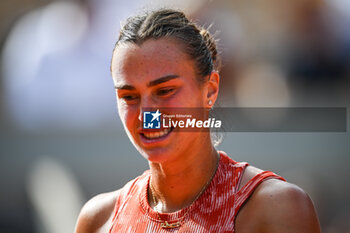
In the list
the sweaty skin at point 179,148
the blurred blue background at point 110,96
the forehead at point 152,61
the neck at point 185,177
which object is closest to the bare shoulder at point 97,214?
the sweaty skin at point 179,148

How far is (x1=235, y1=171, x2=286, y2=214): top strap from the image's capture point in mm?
1218

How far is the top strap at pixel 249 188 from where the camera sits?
1.22 m

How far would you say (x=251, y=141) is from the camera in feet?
10.2

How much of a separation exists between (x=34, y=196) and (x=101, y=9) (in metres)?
1.67

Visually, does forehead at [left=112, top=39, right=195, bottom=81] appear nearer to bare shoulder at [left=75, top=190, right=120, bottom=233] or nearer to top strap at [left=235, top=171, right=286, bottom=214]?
top strap at [left=235, top=171, right=286, bottom=214]

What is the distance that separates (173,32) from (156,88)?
22cm

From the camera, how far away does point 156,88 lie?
4.24 feet

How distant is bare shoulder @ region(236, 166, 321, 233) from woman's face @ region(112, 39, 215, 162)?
0.96 feet

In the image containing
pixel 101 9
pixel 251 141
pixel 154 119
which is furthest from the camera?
pixel 101 9

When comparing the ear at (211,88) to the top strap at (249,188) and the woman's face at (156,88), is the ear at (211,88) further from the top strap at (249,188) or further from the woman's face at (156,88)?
the top strap at (249,188)

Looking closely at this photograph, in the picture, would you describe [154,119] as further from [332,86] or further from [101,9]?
[101,9]

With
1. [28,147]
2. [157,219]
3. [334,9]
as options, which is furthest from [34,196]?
[334,9]

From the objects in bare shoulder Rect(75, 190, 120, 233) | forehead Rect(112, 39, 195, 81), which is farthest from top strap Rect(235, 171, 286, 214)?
bare shoulder Rect(75, 190, 120, 233)

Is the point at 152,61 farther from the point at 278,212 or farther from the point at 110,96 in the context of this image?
the point at 110,96
